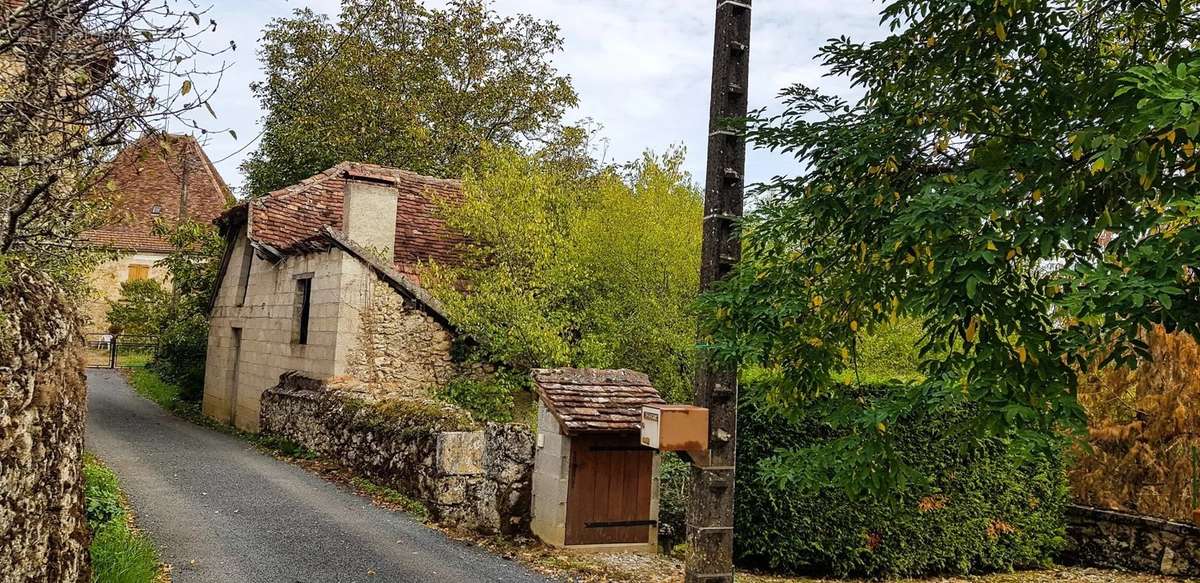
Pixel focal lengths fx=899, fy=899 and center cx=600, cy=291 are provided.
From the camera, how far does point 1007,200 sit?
187 inches

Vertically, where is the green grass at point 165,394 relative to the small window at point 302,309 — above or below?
below

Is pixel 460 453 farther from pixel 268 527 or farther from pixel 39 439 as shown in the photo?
pixel 39 439

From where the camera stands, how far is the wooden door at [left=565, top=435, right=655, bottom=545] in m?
9.86

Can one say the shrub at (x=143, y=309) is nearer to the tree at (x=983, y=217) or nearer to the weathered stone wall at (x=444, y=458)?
the weathered stone wall at (x=444, y=458)

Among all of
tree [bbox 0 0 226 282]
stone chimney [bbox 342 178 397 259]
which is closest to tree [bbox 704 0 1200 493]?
tree [bbox 0 0 226 282]

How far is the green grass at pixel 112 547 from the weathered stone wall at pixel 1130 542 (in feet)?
40.0

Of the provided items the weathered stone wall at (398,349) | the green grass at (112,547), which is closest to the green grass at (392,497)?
the weathered stone wall at (398,349)

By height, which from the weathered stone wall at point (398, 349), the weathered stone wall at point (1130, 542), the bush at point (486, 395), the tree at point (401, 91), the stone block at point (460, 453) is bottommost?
the weathered stone wall at point (1130, 542)

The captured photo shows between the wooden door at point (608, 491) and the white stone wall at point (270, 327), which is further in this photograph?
the white stone wall at point (270, 327)

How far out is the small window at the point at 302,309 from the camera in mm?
16297

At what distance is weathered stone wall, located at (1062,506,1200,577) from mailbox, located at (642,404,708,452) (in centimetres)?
982

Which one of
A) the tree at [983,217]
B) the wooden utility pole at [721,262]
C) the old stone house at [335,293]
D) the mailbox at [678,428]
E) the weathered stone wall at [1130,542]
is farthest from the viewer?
the old stone house at [335,293]

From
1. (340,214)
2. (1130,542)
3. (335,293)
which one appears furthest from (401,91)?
(1130,542)

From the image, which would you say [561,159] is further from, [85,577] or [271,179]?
[85,577]
